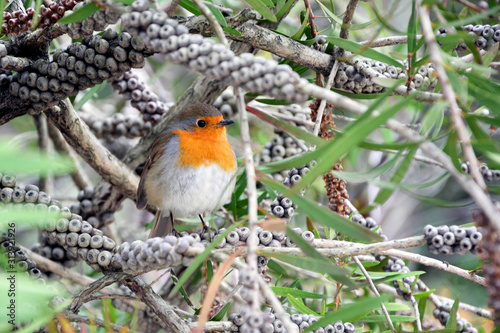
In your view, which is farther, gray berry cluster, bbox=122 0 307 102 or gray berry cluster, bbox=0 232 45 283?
gray berry cluster, bbox=0 232 45 283

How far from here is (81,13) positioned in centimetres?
134

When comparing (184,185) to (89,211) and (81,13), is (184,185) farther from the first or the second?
(81,13)

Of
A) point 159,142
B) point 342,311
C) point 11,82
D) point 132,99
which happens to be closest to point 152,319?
point 159,142

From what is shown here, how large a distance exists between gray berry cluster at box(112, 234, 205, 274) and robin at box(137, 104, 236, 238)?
41.7 inches

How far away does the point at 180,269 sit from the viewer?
2646mm

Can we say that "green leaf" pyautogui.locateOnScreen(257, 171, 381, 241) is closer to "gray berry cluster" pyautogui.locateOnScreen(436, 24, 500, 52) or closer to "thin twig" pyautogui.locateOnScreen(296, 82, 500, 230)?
"thin twig" pyautogui.locateOnScreen(296, 82, 500, 230)

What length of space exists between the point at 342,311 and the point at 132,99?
187 centimetres

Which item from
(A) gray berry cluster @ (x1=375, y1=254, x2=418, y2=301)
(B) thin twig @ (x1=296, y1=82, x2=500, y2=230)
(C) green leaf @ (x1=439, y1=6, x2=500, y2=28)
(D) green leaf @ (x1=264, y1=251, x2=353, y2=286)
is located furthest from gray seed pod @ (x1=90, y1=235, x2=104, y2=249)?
(C) green leaf @ (x1=439, y1=6, x2=500, y2=28)

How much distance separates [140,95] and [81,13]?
1.29m

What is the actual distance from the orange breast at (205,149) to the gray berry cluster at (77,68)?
0.93m

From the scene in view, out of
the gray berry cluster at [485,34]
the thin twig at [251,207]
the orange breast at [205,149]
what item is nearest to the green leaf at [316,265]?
the thin twig at [251,207]

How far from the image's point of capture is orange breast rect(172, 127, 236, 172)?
2580mm

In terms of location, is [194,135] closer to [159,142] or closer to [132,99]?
[159,142]

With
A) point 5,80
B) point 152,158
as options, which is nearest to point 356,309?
point 5,80
